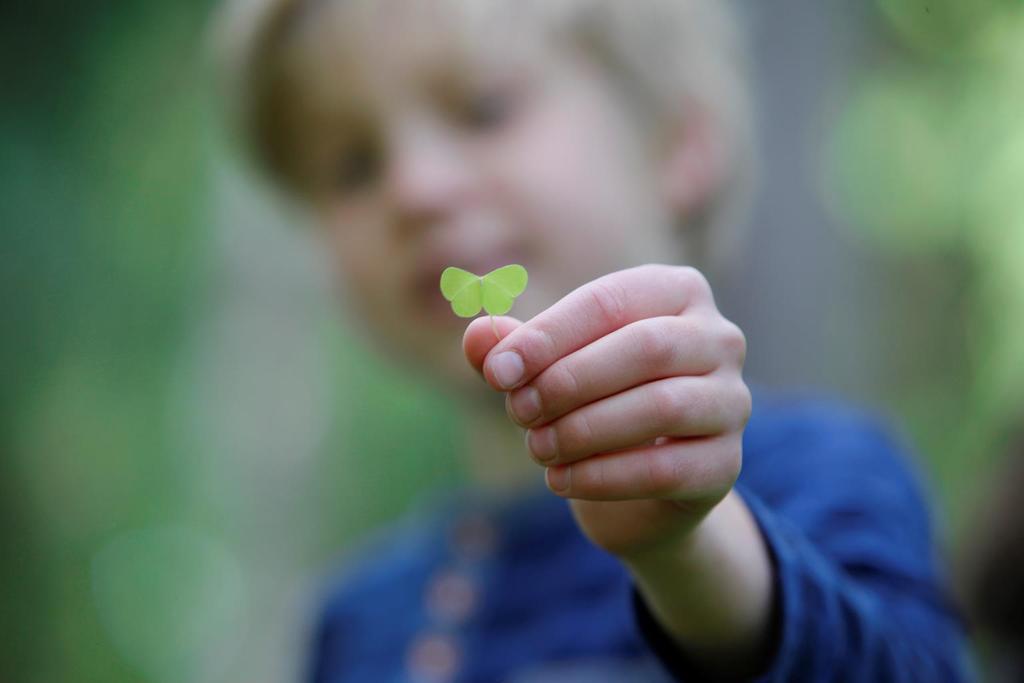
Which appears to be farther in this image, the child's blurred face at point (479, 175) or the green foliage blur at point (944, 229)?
the green foliage blur at point (944, 229)

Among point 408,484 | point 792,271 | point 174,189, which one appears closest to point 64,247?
point 174,189

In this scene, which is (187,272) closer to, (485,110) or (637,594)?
(485,110)

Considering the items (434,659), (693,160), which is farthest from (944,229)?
(434,659)

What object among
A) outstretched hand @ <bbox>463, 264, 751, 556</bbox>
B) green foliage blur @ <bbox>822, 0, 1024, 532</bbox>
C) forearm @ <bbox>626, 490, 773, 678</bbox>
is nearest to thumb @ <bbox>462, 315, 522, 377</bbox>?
outstretched hand @ <bbox>463, 264, 751, 556</bbox>

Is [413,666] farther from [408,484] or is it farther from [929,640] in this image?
[408,484]

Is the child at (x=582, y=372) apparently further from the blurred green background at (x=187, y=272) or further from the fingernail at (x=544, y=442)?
the blurred green background at (x=187, y=272)

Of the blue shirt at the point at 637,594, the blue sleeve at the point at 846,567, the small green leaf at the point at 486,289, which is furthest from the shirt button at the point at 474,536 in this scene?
the small green leaf at the point at 486,289
